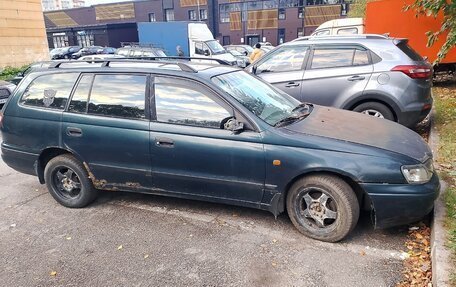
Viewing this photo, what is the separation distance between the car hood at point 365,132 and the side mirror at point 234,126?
47 cm

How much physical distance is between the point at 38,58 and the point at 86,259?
65.3 feet

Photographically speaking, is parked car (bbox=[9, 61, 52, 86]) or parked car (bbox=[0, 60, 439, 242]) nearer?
parked car (bbox=[0, 60, 439, 242])

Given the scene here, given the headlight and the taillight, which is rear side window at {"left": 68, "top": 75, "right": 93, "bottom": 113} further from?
the taillight

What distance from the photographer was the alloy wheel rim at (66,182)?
4445 mm

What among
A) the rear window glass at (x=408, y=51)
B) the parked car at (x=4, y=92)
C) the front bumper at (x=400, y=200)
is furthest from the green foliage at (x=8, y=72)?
the front bumper at (x=400, y=200)

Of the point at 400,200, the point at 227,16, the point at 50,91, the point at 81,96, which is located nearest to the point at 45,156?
the point at 50,91

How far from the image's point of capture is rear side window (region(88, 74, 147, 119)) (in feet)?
13.2

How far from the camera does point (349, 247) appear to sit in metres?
3.49

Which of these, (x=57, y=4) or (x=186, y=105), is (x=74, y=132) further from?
(x=57, y=4)

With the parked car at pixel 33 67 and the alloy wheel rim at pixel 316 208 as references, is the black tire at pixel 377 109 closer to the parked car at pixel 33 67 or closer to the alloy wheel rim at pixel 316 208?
the alloy wheel rim at pixel 316 208

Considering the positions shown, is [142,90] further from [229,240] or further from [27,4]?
[27,4]

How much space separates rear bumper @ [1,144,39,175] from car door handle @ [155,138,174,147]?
5.31 ft

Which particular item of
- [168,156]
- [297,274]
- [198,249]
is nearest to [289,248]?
[297,274]

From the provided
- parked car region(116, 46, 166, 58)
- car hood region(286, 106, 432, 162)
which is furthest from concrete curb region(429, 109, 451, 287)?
parked car region(116, 46, 166, 58)
